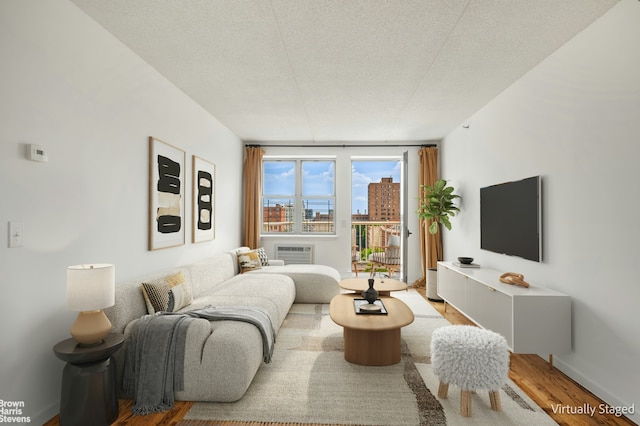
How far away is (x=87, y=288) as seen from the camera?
1910 mm

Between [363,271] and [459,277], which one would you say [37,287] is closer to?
[459,277]

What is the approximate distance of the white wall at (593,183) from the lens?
2.09m

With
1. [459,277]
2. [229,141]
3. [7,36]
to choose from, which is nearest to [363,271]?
[459,277]

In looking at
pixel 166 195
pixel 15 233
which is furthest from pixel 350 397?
pixel 166 195

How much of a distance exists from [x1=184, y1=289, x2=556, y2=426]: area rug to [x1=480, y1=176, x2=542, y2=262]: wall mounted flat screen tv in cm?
134

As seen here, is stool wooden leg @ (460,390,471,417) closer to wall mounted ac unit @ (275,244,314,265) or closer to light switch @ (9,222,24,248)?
light switch @ (9,222,24,248)

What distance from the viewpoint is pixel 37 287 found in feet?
6.45

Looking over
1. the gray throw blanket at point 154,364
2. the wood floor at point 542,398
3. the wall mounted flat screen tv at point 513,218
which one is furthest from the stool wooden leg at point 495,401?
the gray throw blanket at point 154,364

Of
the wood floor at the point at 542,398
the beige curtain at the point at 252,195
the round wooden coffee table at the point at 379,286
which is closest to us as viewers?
the wood floor at the point at 542,398

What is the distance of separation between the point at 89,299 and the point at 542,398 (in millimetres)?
2956

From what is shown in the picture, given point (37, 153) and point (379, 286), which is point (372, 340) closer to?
point (379, 286)

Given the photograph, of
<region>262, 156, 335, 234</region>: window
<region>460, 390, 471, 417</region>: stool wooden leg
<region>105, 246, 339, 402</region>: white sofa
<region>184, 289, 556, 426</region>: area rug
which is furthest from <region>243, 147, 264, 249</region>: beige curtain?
<region>460, 390, 471, 417</region>: stool wooden leg

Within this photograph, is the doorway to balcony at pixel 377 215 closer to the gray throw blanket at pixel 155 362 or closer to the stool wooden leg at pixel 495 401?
the stool wooden leg at pixel 495 401

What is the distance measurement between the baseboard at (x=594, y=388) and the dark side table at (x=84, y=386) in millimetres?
3099
